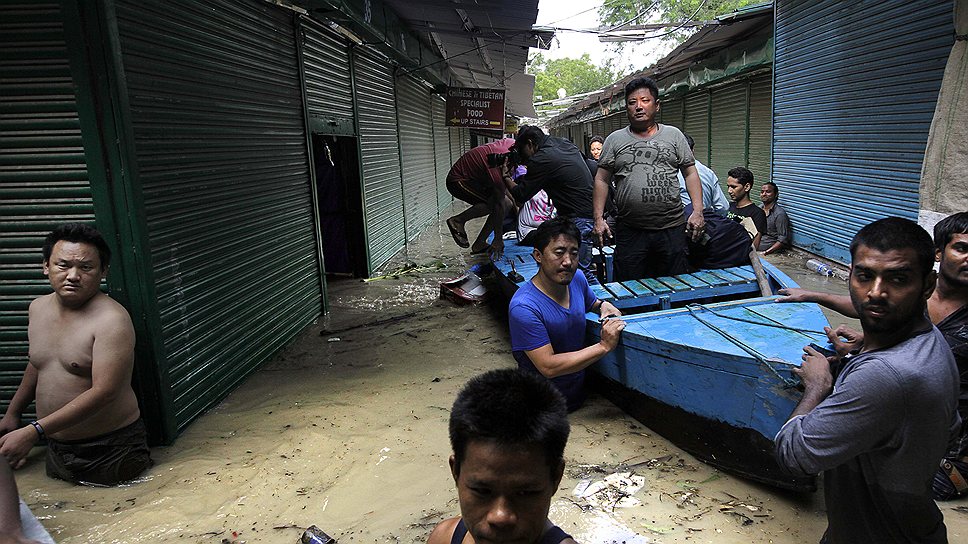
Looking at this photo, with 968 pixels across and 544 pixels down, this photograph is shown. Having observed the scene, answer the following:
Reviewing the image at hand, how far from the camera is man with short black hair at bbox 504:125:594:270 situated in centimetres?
514

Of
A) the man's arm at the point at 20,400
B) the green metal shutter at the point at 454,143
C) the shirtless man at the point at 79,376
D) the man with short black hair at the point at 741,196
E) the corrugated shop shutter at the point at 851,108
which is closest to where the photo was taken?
the shirtless man at the point at 79,376

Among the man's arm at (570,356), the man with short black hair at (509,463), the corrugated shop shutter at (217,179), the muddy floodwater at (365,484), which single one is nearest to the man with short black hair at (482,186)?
the corrugated shop shutter at (217,179)

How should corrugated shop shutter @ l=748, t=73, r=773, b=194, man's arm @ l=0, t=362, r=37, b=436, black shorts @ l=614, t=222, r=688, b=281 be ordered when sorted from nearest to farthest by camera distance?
man's arm @ l=0, t=362, r=37, b=436, black shorts @ l=614, t=222, r=688, b=281, corrugated shop shutter @ l=748, t=73, r=773, b=194

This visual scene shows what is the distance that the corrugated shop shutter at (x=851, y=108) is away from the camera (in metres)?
6.37

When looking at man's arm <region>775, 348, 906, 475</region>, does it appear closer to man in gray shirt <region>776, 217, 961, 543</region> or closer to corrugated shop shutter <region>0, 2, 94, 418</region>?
man in gray shirt <region>776, 217, 961, 543</region>

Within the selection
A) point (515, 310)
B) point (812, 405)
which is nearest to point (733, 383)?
point (812, 405)

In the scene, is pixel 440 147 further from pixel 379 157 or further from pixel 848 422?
pixel 848 422

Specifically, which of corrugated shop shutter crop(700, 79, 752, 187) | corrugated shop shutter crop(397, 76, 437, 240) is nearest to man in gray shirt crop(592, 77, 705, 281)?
corrugated shop shutter crop(397, 76, 437, 240)

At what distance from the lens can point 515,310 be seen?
350 centimetres

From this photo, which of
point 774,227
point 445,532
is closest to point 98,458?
point 445,532

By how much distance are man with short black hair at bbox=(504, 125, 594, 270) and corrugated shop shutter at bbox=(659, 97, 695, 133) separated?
12.2 m

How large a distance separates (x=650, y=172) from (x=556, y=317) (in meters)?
1.53

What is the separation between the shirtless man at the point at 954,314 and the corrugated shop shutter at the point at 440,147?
1344cm

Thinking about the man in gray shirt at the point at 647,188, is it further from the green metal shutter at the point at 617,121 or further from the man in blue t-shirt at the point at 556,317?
the green metal shutter at the point at 617,121
